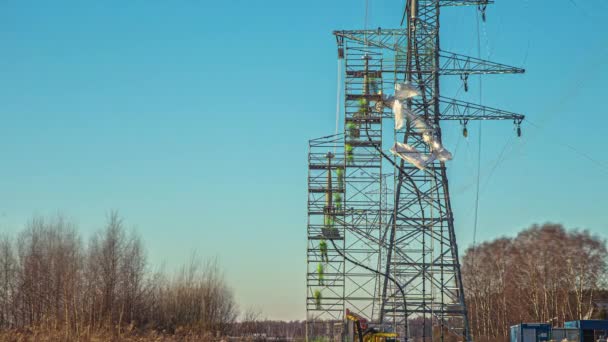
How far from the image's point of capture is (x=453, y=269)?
4206 centimetres

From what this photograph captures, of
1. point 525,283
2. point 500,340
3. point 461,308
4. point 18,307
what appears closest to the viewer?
point 461,308

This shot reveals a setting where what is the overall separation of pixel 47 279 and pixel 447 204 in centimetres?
3591

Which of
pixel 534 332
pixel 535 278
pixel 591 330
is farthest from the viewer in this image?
pixel 535 278

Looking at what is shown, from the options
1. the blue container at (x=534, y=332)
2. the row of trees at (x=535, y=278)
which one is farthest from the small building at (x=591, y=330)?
the row of trees at (x=535, y=278)

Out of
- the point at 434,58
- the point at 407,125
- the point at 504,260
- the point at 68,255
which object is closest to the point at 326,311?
the point at 407,125

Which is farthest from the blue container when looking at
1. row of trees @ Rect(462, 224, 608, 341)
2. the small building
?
row of trees @ Rect(462, 224, 608, 341)

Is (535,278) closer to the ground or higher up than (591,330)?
higher up

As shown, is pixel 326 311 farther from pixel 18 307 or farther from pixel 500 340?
pixel 18 307

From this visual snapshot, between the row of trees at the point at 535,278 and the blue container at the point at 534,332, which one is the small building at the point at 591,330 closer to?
the blue container at the point at 534,332

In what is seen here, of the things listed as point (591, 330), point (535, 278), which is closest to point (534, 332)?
point (591, 330)

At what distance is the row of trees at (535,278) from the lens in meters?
62.4

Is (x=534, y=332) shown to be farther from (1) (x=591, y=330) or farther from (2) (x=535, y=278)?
(2) (x=535, y=278)

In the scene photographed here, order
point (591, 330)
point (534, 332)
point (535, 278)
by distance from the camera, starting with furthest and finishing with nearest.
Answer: point (535, 278) → point (591, 330) → point (534, 332)

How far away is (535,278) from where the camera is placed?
6456 centimetres
